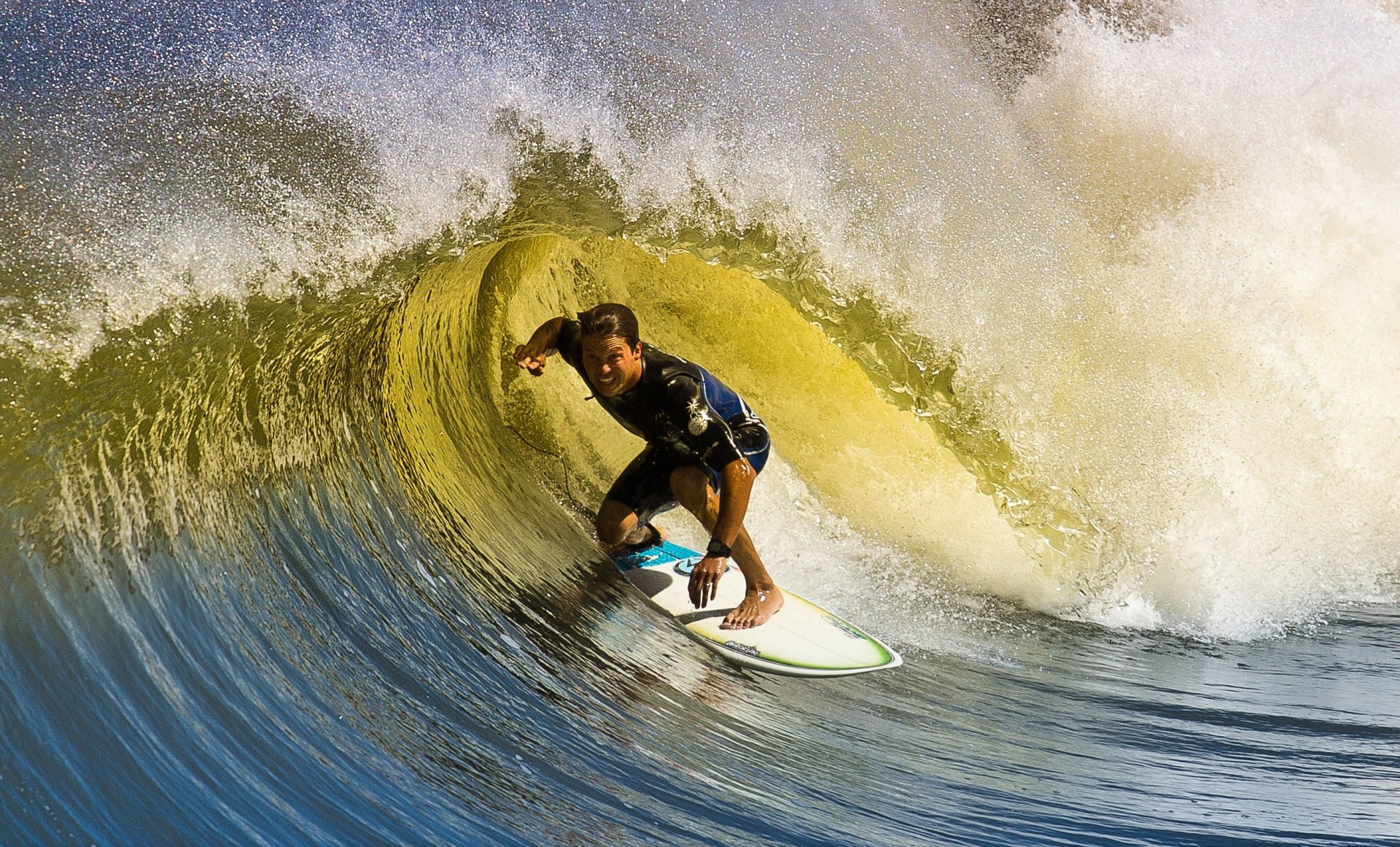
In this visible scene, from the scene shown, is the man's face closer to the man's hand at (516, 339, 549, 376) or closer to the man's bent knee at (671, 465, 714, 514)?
the man's hand at (516, 339, 549, 376)

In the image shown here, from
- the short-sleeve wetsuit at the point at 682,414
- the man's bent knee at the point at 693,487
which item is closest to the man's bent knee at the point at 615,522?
the short-sleeve wetsuit at the point at 682,414

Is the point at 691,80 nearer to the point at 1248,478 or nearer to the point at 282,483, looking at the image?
the point at 282,483

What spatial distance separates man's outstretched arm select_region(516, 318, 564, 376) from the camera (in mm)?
3574

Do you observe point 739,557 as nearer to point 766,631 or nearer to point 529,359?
point 766,631

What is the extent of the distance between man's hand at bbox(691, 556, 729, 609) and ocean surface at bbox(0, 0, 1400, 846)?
0.37 meters

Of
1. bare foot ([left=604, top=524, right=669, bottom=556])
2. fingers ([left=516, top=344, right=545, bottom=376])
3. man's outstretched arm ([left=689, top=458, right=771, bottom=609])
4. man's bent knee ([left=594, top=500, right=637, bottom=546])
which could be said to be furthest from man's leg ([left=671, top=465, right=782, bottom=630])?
fingers ([left=516, top=344, right=545, bottom=376])

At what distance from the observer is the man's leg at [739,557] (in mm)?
3572

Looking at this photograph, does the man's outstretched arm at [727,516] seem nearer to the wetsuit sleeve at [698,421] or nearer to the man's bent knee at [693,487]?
the wetsuit sleeve at [698,421]

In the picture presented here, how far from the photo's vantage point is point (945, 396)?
4.42m

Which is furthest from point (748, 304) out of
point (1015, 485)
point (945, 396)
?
point (1015, 485)

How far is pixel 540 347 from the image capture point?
3590mm

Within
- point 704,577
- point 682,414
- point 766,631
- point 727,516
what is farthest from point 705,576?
point 766,631

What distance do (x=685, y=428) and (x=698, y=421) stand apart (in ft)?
0.18

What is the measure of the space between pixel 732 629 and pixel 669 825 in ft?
4.34
